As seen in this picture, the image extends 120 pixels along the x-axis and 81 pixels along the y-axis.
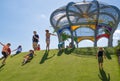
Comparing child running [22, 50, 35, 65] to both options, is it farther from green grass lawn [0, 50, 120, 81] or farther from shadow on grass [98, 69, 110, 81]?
shadow on grass [98, 69, 110, 81]

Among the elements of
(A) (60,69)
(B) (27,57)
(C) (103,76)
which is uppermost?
(B) (27,57)

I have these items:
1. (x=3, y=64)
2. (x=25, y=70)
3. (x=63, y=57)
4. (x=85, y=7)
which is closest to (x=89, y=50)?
(x=63, y=57)

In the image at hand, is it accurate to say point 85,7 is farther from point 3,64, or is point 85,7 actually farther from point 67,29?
point 3,64

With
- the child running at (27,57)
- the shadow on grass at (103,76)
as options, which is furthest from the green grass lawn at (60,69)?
the child running at (27,57)

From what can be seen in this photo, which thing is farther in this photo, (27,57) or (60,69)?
A: (27,57)

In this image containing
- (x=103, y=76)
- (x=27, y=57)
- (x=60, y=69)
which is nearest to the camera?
(x=103, y=76)

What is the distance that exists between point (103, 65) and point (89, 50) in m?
4.53

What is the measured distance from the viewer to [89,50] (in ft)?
86.1

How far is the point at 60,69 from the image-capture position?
72.7ft

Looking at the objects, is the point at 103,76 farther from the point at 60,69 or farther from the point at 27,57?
the point at 27,57

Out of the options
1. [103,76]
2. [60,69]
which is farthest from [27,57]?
[103,76]

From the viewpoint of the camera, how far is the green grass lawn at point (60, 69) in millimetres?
20078

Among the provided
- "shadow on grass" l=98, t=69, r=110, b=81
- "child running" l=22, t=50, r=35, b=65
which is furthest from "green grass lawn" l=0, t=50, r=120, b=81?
"child running" l=22, t=50, r=35, b=65

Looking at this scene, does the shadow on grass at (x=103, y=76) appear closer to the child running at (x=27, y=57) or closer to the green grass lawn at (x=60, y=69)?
the green grass lawn at (x=60, y=69)
